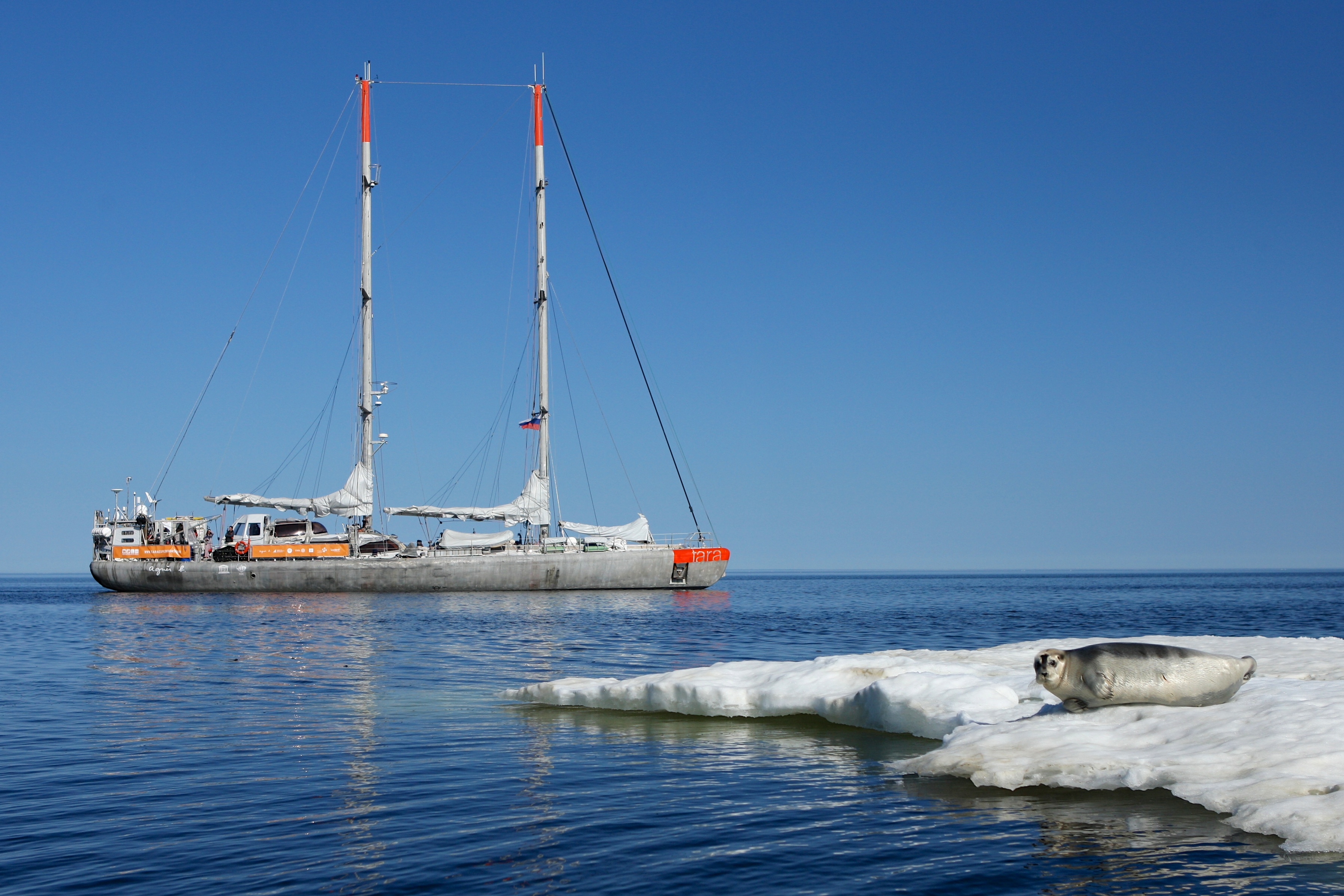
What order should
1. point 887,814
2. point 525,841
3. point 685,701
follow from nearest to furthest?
point 525,841 → point 887,814 → point 685,701

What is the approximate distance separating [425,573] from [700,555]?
19.6 metres

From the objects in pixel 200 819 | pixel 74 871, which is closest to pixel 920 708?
pixel 200 819

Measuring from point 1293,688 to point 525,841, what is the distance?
966 centimetres

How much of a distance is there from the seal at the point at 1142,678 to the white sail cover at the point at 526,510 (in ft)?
206

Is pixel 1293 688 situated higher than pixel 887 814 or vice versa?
pixel 1293 688

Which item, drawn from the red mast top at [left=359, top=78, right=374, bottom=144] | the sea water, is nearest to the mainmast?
the red mast top at [left=359, top=78, right=374, bottom=144]

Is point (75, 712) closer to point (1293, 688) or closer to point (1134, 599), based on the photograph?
point (1293, 688)

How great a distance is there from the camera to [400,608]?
5575 cm

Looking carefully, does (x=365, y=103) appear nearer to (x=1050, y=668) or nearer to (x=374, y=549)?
(x=374, y=549)

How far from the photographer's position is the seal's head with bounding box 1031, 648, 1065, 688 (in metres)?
12.0

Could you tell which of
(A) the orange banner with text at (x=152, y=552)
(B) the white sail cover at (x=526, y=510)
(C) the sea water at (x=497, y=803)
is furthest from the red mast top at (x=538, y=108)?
(C) the sea water at (x=497, y=803)

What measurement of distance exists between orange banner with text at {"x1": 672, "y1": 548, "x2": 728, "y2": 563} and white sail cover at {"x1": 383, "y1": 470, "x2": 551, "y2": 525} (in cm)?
975

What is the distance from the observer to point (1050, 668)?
1206cm

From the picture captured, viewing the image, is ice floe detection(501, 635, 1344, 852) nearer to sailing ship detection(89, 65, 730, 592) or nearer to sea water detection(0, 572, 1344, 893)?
sea water detection(0, 572, 1344, 893)
